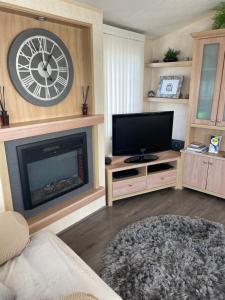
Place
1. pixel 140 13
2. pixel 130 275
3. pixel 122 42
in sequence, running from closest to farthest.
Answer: pixel 130 275 < pixel 140 13 < pixel 122 42

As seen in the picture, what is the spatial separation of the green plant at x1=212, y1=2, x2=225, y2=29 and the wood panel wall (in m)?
1.58

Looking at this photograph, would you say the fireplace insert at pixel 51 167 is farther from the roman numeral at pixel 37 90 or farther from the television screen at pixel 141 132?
the television screen at pixel 141 132

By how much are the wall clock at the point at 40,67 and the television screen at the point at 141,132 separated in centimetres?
85

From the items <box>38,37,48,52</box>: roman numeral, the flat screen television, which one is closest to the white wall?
the flat screen television

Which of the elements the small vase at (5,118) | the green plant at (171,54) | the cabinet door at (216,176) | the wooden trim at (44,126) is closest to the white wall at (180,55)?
the green plant at (171,54)

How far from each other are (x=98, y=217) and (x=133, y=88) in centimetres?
195

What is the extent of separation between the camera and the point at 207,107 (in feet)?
9.77

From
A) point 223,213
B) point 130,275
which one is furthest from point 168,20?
point 130,275

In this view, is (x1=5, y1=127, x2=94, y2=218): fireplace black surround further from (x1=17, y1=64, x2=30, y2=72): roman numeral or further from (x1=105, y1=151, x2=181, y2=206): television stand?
(x1=17, y1=64, x2=30, y2=72): roman numeral

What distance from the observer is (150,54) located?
3.63 m

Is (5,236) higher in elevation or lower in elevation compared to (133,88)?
lower

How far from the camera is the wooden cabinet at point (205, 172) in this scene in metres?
2.94

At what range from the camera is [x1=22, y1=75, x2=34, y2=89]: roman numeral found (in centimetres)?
198

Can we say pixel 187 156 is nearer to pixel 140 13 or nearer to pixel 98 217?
pixel 98 217
